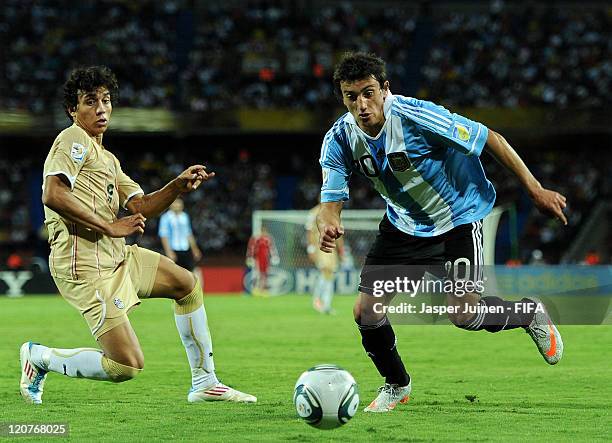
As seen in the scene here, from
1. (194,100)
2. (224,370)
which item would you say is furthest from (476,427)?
(194,100)

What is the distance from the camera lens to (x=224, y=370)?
28.2 feet

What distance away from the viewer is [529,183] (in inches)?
222

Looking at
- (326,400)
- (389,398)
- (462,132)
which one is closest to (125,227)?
(326,400)

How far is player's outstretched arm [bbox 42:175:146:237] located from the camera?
5730mm

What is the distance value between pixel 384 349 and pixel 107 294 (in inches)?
69.3

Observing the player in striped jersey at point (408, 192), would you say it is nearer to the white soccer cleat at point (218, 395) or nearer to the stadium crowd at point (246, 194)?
the white soccer cleat at point (218, 395)

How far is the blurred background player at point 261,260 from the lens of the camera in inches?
904

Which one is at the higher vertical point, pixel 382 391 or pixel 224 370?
pixel 382 391

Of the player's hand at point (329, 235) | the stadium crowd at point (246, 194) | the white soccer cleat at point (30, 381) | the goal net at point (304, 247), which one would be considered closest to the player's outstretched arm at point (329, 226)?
the player's hand at point (329, 235)

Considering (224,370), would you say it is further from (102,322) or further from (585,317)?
(585,317)

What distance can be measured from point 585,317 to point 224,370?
24.6 ft

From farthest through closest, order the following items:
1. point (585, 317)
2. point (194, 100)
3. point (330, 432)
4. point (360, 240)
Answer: point (194, 100) < point (360, 240) < point (585, 317) < point (330, 432)

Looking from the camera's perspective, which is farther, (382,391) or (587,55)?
(587,55)

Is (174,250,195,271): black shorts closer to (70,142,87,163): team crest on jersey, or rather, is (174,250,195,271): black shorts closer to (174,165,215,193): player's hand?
(174,165,215,193): player's hand
